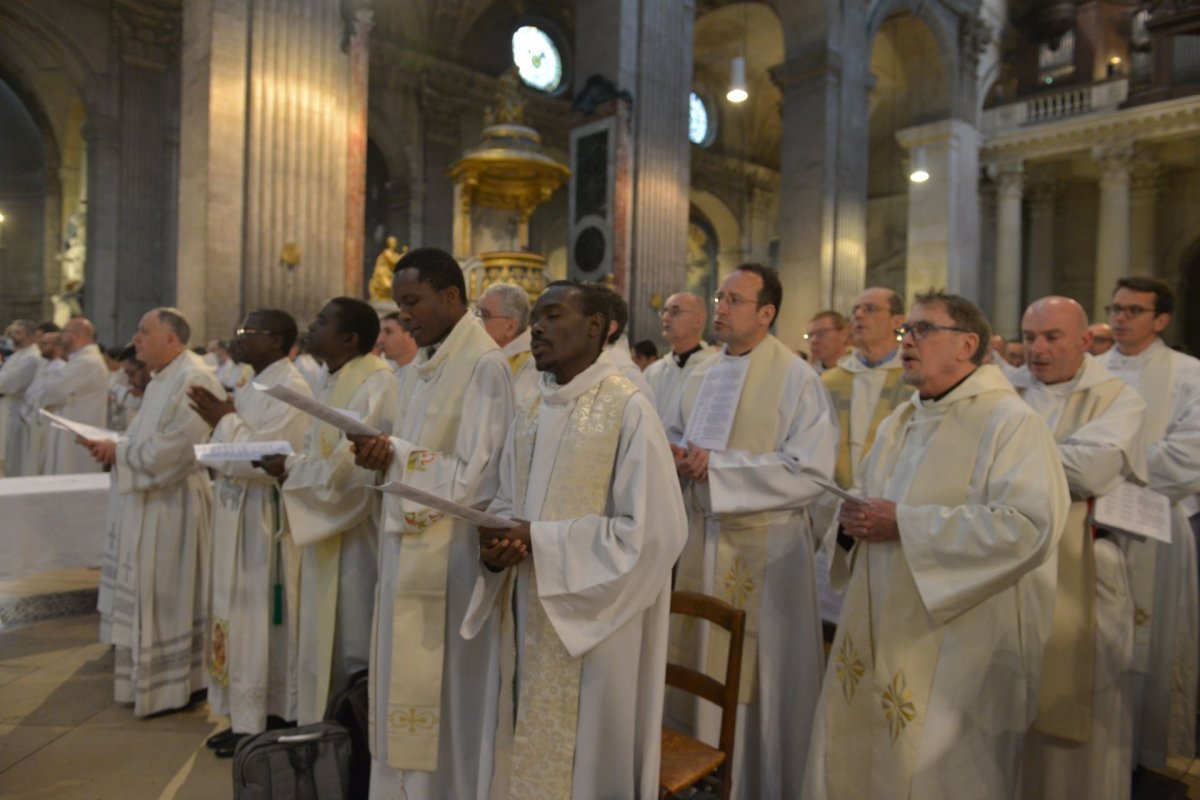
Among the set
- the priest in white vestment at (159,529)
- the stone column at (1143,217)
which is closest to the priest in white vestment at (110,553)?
the priest in white vestment at (159,529)

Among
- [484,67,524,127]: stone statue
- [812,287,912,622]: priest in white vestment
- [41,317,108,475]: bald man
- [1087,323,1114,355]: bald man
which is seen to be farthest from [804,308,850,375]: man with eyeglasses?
[484,67,524,127]: stone statue

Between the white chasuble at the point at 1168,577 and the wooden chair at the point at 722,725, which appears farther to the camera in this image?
the white chasuble at the point at 1168,577

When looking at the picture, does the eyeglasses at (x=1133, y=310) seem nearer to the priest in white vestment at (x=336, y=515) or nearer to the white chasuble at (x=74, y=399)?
the priest in white vestment at (x=336, y=515)

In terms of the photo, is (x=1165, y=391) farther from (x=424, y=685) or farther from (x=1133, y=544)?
(x=424, y=685)

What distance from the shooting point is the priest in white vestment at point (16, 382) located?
8.79 metres

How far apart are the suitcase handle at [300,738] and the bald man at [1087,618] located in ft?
8.44

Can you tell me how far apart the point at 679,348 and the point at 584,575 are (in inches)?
107

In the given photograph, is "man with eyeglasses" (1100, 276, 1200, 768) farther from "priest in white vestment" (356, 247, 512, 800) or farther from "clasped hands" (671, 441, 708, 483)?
"priest in white vestment" (356, 247, 512, 800)

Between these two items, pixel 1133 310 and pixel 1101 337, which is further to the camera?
pixel 1101 337

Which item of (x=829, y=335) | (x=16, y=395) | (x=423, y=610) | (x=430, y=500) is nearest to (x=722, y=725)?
(x=423, y=610)

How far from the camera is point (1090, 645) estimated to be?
10.1 ft

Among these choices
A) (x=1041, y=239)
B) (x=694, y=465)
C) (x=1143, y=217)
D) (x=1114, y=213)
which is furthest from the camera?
(x=1041, y=239)

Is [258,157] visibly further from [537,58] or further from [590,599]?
[537,58]

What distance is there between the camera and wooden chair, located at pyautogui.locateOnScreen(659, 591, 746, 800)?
2465 mm
